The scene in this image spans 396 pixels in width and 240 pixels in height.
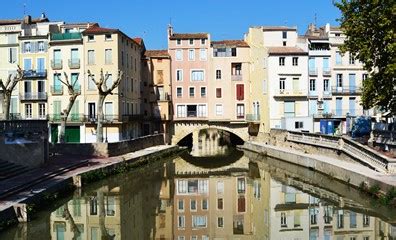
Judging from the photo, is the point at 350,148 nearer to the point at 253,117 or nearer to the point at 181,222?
the point at 181,222

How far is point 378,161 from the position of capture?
28297mm

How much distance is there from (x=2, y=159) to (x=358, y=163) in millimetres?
22721

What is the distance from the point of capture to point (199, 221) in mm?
22453

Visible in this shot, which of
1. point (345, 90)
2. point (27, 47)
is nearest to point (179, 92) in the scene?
point (27, 47)

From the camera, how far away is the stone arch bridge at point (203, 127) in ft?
217

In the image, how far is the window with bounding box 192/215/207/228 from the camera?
2162 cm

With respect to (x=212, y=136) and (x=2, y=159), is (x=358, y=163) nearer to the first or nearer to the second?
(x=2, y=159)

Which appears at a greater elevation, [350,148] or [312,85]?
[312,85]

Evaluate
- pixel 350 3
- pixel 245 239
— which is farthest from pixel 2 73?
pixel 245 239

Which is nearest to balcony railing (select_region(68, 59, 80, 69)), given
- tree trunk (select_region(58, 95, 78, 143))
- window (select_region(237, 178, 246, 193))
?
tree trunk (select_region(58, 95, 78, 143))

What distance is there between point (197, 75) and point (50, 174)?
3919 centimetres

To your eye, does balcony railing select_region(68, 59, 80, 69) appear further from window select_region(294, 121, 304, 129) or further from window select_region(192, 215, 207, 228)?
window select_region(192, 215, 207, 228)

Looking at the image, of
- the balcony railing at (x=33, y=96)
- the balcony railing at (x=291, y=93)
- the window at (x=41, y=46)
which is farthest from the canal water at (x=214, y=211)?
the window at (x=41, y=46)

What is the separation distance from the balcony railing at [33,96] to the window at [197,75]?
1970 cm
